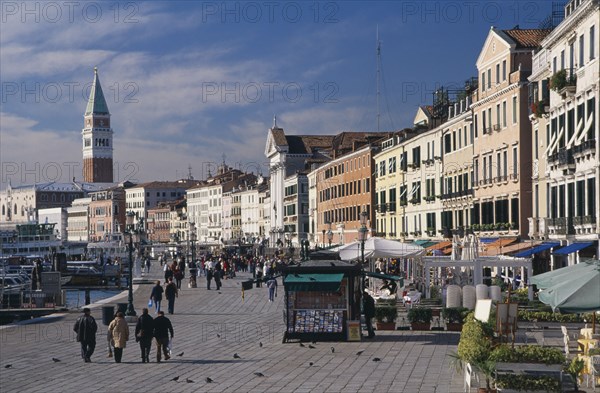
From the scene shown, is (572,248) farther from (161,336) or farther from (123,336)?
(123,336)

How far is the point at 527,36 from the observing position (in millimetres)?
53938

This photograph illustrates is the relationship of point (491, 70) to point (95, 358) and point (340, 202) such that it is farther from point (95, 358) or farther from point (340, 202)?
point (340, 202)

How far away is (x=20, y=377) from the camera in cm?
2338

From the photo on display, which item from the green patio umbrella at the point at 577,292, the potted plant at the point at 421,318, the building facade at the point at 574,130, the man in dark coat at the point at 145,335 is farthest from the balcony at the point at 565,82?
Result: the green patio umbrella at the point at 577,292

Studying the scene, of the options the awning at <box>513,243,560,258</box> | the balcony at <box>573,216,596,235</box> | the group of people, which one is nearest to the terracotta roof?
the awning at <box>513,243,560,258</box>

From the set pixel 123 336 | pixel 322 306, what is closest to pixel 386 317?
pixel 322 306

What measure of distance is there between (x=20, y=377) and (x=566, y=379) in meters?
11.7

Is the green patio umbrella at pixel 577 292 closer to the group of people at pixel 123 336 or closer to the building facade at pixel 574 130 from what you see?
the group of people at pixel 123 336

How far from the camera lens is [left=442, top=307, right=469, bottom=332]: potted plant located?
100 feet

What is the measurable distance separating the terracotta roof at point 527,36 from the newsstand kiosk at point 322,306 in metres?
26.9

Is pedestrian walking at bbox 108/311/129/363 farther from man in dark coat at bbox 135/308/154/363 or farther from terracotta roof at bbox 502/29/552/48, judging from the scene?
terracotta roof at bbox 502/29/552/48

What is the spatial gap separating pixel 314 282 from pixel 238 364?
369cm

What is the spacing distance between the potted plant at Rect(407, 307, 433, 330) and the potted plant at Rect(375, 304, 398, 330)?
474mm

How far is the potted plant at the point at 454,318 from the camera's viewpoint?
1201 inches
